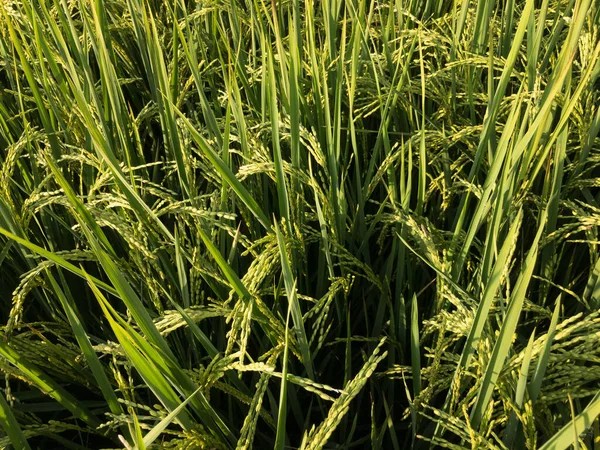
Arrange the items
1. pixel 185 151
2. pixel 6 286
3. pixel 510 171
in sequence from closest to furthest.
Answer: pixel 510 171 → pixel 185 151 → pixel 6 286

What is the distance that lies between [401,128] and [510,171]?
19.2 inches

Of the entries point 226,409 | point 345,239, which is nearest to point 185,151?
point 345,239

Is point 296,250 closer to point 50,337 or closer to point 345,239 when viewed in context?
point 345,239

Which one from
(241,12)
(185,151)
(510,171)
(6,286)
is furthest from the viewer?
(241,12)

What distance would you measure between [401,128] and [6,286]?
37.3 inches

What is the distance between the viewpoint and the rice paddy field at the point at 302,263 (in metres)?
0.71

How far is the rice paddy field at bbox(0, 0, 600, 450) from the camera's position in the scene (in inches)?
28.1

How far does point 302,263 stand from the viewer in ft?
3.48

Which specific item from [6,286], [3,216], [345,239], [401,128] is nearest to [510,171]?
[345,239]

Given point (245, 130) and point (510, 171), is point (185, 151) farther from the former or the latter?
point (510, 171)

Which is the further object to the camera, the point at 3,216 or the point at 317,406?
the point at 317,406

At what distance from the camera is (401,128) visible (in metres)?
1.27

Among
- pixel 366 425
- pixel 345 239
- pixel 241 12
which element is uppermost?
pixel 241 12

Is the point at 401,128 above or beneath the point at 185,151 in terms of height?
beneath
